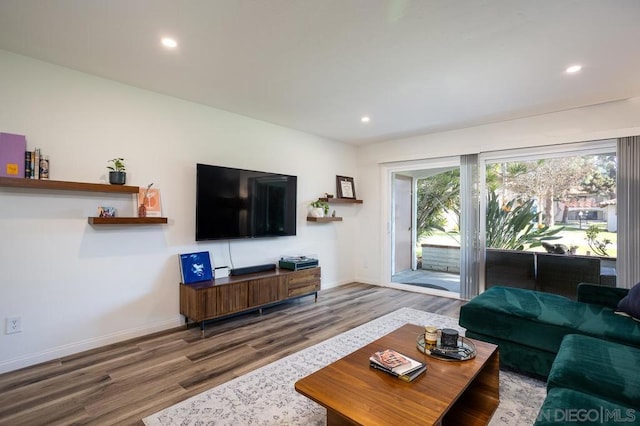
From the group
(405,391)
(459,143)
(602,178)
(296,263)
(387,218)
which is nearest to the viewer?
(405,391)

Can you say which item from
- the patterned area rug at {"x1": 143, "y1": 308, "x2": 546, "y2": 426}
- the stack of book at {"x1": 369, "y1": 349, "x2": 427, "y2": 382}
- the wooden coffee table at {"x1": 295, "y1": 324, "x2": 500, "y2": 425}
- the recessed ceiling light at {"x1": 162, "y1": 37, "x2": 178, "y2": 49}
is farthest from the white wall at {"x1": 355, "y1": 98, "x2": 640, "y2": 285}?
the recessed ceiling light at {"x1": 162, "y1": 37, "x2": 178, "y2": 49}

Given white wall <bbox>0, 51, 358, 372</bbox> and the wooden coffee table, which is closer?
the wooden coffee table

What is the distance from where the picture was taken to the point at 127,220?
9.60 ft

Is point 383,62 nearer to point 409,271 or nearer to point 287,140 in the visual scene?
point 287,140

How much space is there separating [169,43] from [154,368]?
2600 mm

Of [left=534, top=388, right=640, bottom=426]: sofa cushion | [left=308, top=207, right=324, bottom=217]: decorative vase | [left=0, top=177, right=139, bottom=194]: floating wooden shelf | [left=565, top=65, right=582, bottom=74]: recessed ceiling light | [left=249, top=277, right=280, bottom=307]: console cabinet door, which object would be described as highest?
[left=565, top=65, right=582, bottom=74]: recessed ceiling light

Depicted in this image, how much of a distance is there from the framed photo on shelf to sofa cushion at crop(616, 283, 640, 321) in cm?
380

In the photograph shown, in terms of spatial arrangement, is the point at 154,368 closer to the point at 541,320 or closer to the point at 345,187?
the point at 541,320

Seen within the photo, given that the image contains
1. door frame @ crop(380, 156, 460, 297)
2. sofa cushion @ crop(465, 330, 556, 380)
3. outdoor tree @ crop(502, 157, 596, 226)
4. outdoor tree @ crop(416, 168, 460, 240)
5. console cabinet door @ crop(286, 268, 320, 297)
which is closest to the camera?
sofa cushion @ crop(465, 330, 556, 380)

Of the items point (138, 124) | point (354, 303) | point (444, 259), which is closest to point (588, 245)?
point (444, 259)

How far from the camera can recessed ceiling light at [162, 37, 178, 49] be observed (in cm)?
230

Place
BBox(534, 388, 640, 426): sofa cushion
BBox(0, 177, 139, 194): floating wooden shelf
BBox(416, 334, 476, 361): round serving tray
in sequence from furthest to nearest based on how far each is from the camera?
BBox(0, 177, 139, 194): floating wooden shelf, BBox(416, 334, 476, 361): round serving tray, BBox(534, 388, 640, 426): sofa cushion

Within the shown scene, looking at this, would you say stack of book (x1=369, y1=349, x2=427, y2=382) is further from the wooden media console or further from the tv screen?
the tv screen

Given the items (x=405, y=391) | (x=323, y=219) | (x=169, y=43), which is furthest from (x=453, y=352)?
Result: (x=323, y=219)
